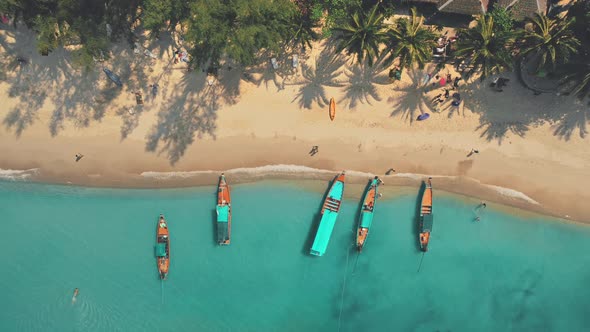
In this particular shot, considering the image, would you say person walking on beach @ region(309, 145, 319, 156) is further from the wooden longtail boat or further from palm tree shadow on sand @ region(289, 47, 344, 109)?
palm tree shadow on sand @ region(289, 47, 344, 109)

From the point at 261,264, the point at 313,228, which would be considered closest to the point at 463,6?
the point at 313,228

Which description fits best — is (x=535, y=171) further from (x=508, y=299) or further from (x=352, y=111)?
(x=352, y=111)

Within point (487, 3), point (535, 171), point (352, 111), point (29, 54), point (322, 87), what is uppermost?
point (487, 3)

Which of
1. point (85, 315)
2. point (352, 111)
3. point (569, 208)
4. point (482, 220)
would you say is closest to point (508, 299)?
point (482, 220)

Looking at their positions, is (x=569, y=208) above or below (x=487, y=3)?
below

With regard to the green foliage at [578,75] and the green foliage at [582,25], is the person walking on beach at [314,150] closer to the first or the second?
the green foliage at [578,75]

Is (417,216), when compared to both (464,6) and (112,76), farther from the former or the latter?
(112,76)

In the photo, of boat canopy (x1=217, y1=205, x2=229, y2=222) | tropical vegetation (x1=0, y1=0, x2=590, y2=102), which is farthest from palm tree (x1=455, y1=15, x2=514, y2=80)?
boat canopy (x1=217, y1=205, x2=229, y2=222)
